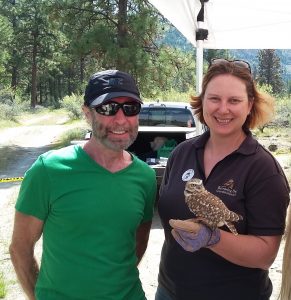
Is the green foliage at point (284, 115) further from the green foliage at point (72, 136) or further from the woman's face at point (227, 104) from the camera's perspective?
the woman's face at point (227, 104)

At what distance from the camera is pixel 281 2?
394 cm

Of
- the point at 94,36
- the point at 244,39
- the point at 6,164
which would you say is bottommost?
the point at 6,164

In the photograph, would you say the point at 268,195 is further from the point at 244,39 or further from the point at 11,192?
the point at 11,192

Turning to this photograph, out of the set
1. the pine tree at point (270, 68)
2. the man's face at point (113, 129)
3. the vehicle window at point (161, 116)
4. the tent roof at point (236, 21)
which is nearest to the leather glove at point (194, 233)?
the man's face at point (113, 129)

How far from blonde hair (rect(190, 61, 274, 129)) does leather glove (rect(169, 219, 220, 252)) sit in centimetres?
72

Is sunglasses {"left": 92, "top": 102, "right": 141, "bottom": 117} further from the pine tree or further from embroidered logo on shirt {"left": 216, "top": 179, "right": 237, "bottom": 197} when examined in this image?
the pine tree

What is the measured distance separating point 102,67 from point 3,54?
60.3 ft

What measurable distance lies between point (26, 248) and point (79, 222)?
14.5 inches

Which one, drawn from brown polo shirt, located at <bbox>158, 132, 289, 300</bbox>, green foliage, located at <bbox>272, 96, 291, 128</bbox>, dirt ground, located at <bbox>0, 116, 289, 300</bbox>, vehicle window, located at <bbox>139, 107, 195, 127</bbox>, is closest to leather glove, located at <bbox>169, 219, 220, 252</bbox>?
brown polo shirt, located at <bbox>158, 132, 289, 300</bbox>

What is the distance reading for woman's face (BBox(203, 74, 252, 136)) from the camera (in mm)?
2068

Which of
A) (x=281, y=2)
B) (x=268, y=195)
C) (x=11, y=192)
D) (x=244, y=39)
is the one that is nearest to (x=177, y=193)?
(x=268, y=195)

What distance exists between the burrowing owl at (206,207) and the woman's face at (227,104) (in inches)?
18.5

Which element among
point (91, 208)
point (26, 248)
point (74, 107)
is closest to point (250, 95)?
point (91, 208)

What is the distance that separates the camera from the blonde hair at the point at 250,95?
2109 mm
